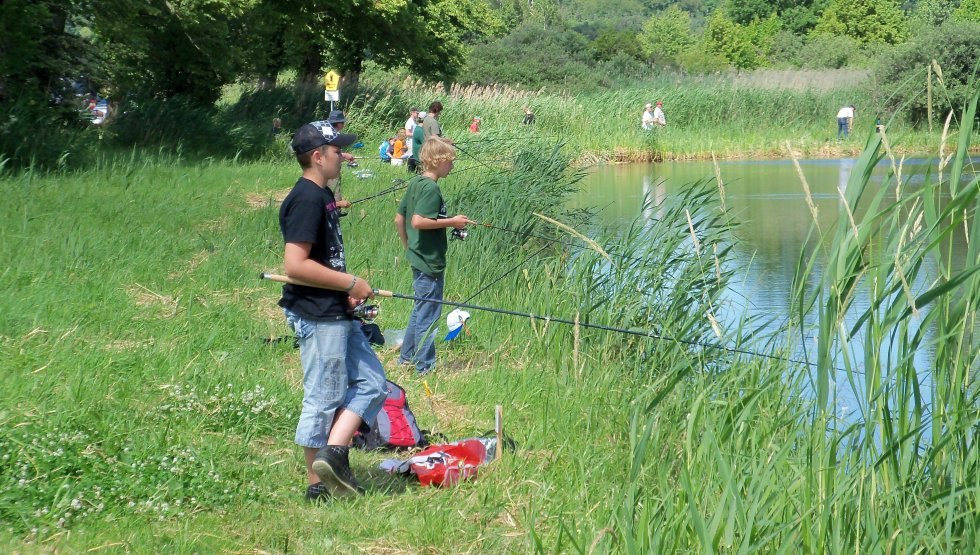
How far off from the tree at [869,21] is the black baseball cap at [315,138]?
183ft

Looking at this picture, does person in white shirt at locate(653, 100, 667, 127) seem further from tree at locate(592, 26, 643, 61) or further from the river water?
tree at locate(592, 26, 643, 61)

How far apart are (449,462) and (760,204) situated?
43.6 feet

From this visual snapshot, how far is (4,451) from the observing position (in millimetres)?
3953

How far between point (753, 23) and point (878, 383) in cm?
6723

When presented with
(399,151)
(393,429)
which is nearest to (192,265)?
(393,429)

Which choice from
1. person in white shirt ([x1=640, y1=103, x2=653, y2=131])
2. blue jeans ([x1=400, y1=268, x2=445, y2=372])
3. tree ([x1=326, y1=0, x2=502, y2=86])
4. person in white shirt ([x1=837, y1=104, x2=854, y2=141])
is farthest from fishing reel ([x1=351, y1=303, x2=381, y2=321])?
person in white shirt ([x1=837, y1=104, x2=854, y2=141])

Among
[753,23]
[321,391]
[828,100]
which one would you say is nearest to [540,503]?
[321,391]

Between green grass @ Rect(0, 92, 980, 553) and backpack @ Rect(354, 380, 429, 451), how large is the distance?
3.4 inches

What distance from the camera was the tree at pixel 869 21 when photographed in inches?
2202

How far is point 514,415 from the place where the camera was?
5.27 metres

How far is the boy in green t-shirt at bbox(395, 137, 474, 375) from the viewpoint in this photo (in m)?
5.77

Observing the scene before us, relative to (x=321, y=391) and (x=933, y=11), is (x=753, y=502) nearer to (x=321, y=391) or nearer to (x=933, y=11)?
(x=321, y=391)

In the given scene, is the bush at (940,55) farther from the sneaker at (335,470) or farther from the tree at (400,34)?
the sneaker at (335,470)

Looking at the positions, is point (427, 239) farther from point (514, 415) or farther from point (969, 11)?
point (969, 11)
